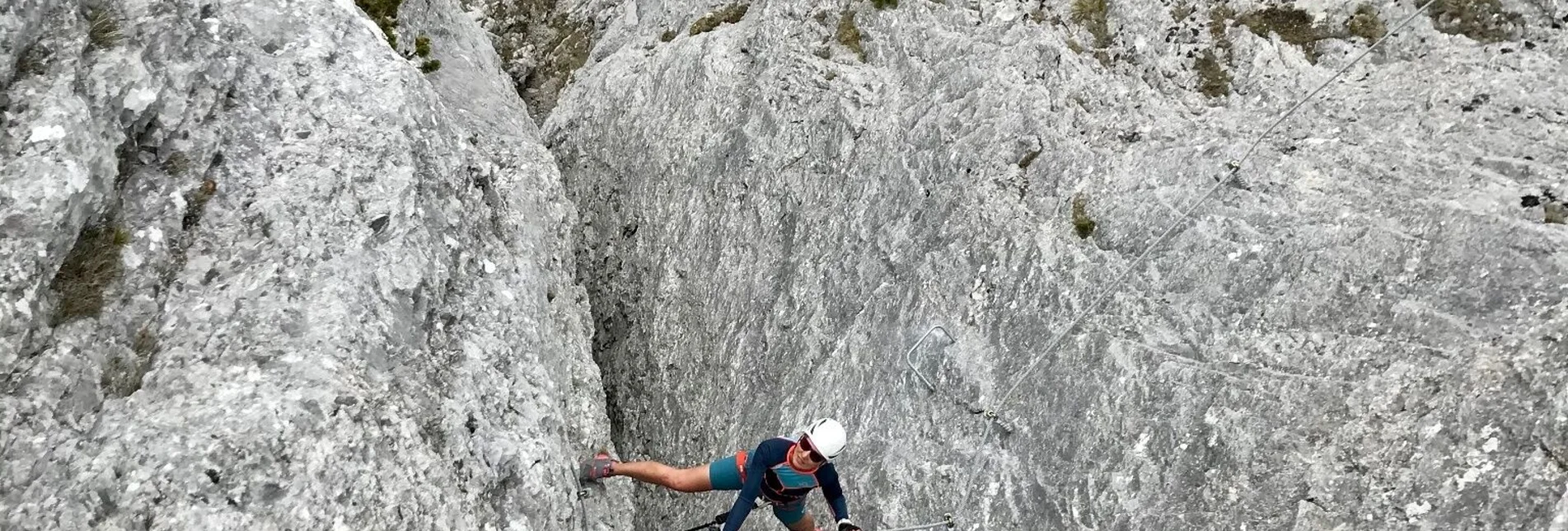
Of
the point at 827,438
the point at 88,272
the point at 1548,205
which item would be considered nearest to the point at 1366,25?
the point at 1548,205

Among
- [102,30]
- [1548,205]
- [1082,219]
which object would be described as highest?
[102,30]

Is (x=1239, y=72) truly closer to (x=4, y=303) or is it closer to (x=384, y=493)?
(x=384, y=493)

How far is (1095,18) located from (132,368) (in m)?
13.3

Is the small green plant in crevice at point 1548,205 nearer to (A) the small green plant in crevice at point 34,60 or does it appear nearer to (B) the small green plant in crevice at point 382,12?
(A) the small green plant in crevice at point 34,60

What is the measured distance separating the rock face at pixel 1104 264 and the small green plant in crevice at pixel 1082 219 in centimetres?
7

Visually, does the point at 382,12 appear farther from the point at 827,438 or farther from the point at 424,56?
the point at 827,438

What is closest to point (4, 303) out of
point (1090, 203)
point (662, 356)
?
point (662, 356)

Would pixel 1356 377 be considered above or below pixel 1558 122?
below

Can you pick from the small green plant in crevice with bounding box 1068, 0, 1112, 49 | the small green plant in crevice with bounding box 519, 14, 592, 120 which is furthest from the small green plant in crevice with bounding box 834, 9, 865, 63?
the small green plant in crevice with bounding box 519, 14, 592, 120

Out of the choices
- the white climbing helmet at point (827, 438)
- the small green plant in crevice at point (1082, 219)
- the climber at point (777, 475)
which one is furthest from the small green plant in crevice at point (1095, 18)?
the white climbing helmet at point (827, 438)

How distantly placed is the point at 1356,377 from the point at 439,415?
32.6 ft

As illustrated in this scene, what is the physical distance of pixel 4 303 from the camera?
28.5 ft

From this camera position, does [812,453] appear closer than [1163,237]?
Yes

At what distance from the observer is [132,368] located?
30.3ft
